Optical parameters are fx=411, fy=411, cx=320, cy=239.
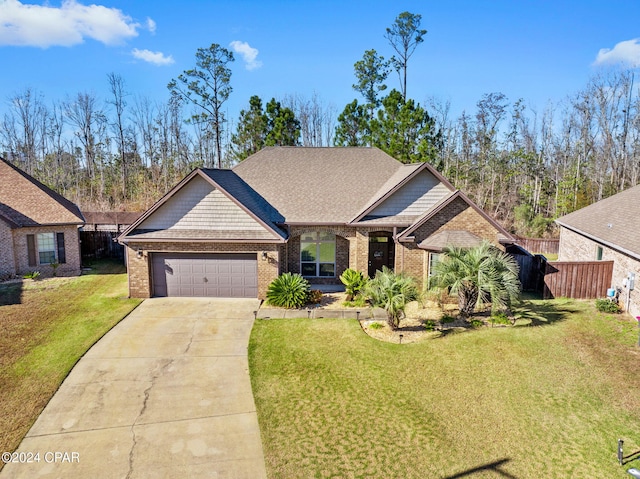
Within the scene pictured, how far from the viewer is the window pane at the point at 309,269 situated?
19.3 metres

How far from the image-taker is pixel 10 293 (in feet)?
57.0

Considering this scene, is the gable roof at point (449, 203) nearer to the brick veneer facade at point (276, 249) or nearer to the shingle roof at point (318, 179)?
the brick veneer facade at point (276, 249)

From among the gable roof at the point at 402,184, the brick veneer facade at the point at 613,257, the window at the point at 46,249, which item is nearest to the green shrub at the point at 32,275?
the window at the point at 46,249

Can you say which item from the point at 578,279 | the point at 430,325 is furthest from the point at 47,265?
the point at 578,279

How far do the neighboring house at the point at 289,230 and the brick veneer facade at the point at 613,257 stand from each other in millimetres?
4099

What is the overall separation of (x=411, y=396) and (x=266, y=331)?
18.0 feet

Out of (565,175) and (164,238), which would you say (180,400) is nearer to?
(164,238)

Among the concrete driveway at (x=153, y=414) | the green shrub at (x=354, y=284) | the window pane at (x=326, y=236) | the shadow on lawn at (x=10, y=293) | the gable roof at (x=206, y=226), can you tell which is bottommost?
the concrete driveway at (x=153, y=414)

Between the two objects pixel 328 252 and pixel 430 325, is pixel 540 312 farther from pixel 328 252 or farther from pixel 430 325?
pixel 328 252

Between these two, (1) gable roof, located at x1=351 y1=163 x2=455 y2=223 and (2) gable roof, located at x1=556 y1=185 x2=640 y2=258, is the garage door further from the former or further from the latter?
(2) gable roof, located at x1=556 y1=185 x2=640 y2=258

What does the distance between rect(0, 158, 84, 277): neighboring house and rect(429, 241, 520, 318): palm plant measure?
18.3 m

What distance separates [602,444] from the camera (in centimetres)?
752

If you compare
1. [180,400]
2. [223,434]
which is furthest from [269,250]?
[223,434]

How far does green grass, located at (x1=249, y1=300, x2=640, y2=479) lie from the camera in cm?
714
